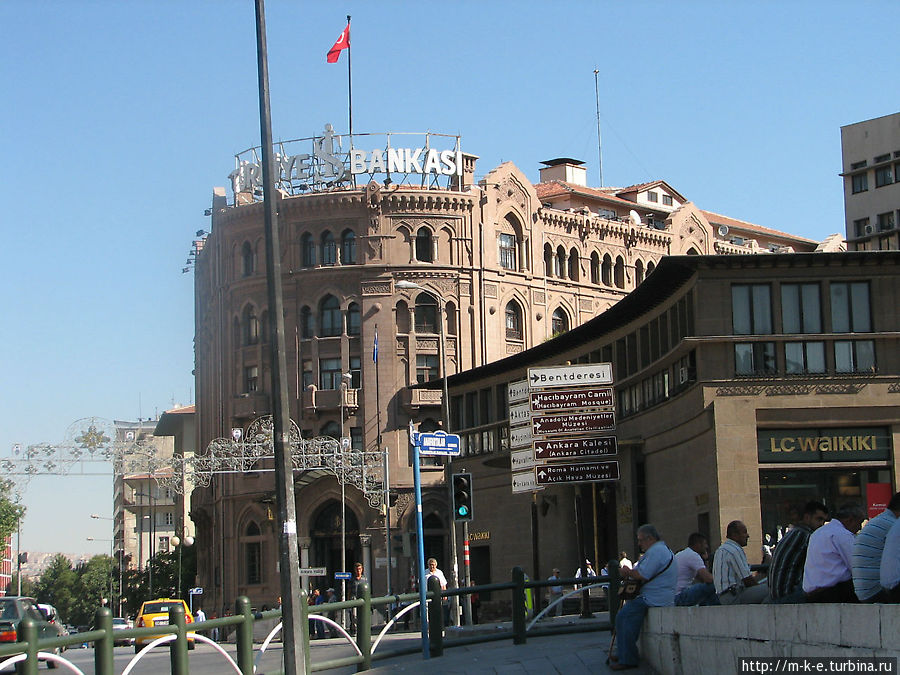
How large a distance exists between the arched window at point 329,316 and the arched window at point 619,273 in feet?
58.8

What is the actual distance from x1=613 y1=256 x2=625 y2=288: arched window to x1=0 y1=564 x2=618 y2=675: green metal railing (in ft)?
193

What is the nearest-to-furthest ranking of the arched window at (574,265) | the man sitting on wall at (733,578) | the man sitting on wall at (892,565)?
Result: the man sitting on wall at (892,565) → the man sitting on wall at (733,578) → the arched window at (574,265)

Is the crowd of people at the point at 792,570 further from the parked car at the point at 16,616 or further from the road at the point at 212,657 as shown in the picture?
the parked car at the point at 16,616

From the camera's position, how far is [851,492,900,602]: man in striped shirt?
1086cm

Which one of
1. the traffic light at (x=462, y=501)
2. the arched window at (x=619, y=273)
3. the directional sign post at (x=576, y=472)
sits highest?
the arched window at (x=619, y=273)

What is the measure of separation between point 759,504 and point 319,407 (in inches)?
1409

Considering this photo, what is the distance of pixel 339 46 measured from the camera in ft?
204

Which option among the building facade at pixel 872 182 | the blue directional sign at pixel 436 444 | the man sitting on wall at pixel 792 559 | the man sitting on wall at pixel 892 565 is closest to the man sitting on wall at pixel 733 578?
the man sitting on wall at pixel 792 559

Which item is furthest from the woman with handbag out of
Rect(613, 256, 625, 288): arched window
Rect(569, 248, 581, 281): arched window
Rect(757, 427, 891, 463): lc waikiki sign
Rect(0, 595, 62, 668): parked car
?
Rect(613, 256, 625, 288): arched window

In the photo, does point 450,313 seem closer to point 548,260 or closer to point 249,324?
point 548,260

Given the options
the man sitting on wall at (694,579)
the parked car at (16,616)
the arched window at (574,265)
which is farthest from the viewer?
the arched window at (574,265)

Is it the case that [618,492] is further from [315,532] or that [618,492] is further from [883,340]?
[315,532]

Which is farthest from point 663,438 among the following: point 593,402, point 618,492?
point 593,402

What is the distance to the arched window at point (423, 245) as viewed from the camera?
235ft
